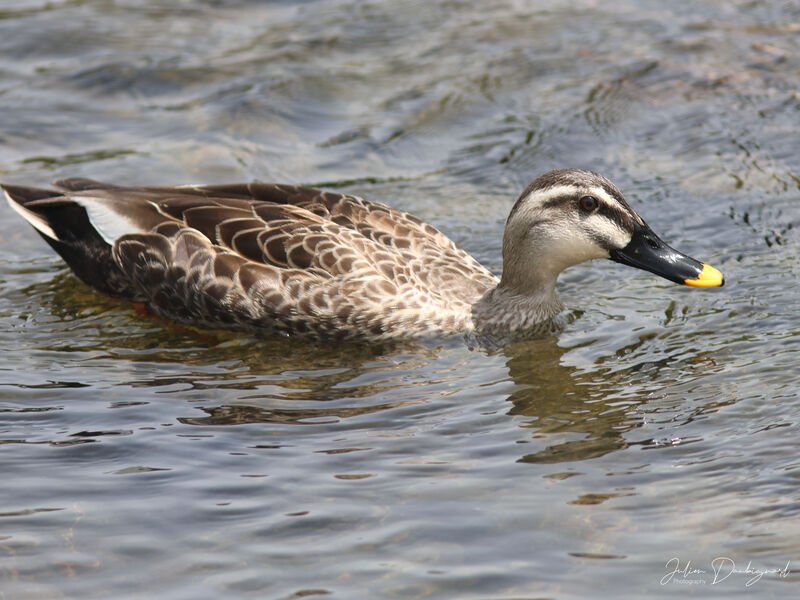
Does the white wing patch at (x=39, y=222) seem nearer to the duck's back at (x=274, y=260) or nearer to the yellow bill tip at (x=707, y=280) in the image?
A: the duck's back at (x=274, y=260)

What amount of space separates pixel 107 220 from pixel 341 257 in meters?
2.08

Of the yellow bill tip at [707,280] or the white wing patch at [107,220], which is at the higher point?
the white wing patch at [107,220]

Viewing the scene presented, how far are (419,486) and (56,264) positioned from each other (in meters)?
5.41

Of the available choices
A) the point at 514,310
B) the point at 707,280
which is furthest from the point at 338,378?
the point at 707,280

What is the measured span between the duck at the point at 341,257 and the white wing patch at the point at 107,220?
12mm

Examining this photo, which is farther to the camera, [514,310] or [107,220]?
[107,220]

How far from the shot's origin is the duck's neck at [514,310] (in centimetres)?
925

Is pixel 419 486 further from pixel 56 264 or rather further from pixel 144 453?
pixel 56 264

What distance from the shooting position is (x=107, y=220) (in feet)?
31.4

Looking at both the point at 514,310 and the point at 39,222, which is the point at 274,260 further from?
the point at 39,222

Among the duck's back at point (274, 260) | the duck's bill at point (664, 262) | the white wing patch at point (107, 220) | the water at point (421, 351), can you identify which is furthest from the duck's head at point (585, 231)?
the white wing patch at point (107, 220)

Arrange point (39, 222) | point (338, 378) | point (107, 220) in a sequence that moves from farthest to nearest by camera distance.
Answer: point (39, 222) < point (107, 220) < point (338, 378)

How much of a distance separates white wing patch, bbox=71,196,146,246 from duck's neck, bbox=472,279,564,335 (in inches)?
113

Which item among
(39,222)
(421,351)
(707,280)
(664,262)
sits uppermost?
(39,222)
